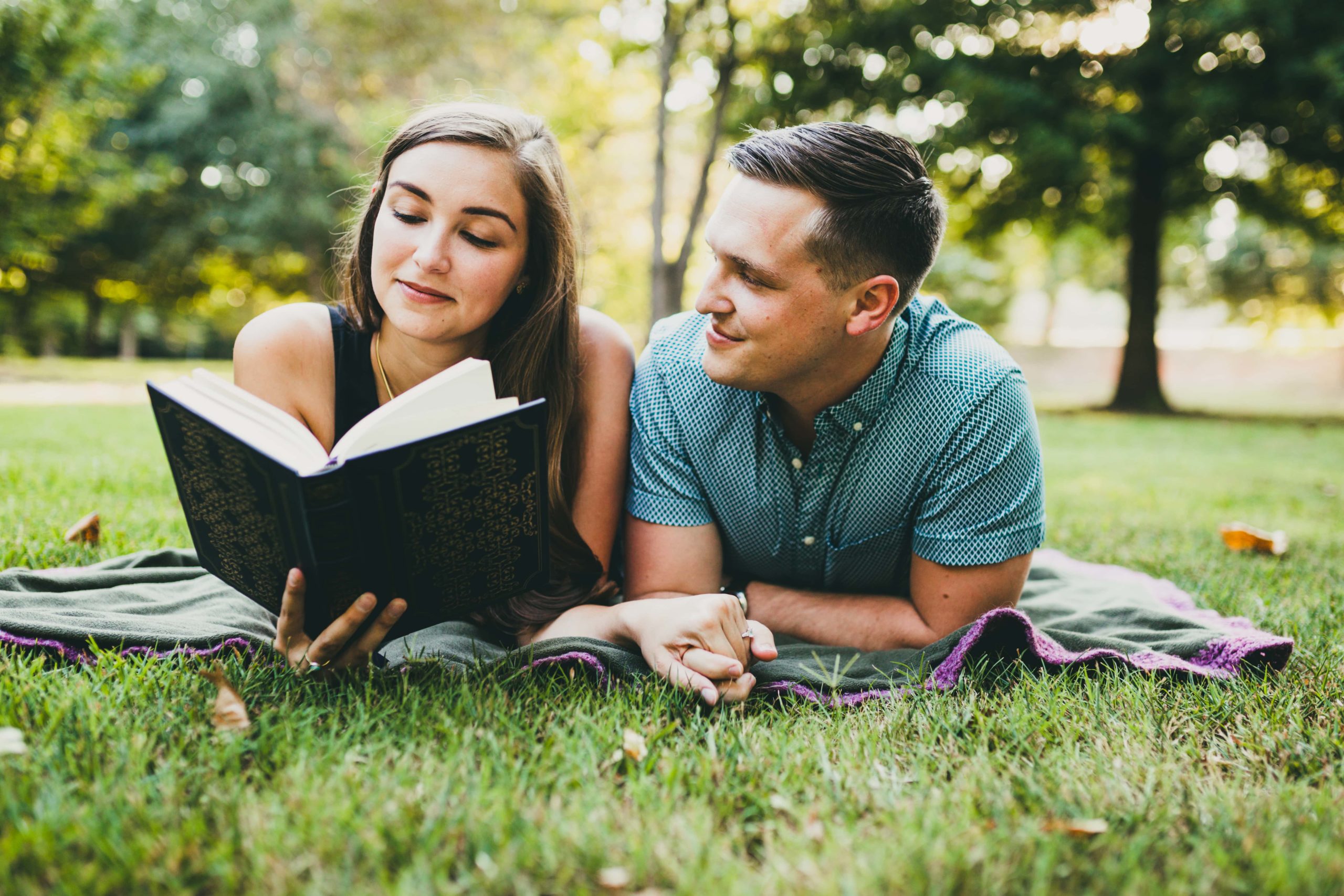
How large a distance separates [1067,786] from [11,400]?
11781mm

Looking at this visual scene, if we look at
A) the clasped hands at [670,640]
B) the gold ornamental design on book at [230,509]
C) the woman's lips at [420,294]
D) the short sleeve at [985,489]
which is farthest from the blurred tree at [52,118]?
the short sleeve at [985,489]

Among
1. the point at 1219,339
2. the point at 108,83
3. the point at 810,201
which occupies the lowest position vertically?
the point at 1219,339

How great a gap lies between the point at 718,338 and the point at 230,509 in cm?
129

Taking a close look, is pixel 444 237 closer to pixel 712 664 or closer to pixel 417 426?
pixel 417 426

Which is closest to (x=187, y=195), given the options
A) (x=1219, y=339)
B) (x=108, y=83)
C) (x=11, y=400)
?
(x=108, y=83)

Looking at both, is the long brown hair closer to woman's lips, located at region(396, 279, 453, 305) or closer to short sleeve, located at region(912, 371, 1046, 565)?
woman's lips, located at region(396, 279, 453, 305)

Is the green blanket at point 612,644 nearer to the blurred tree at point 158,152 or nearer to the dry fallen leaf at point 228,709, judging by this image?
the dry fallen leaf at point 228,709

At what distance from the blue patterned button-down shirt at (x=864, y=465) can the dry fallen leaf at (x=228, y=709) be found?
1203 mm

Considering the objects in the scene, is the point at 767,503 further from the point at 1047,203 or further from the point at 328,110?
the point at 328,110

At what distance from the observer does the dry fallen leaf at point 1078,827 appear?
1.47m

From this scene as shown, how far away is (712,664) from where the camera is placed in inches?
79.4

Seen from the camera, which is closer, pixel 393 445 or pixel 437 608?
pixel 393 445

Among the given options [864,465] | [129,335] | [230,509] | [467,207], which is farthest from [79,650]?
[129,335]

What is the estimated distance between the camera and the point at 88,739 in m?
1.60
